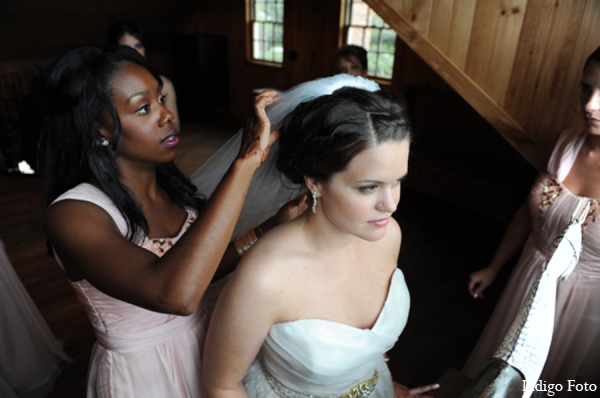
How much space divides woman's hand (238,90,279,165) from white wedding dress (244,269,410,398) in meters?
0.51

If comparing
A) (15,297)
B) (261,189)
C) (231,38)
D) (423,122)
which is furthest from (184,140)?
(261,189)

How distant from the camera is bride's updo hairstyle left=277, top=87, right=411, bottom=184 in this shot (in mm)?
1094

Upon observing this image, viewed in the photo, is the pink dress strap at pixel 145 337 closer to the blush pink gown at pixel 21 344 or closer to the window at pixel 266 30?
the blush pink gown at pixel 21 344

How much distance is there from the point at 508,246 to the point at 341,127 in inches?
62.0

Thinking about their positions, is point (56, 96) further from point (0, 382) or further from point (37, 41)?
point (37, 41)

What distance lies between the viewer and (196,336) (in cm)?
143

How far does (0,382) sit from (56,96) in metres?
1.76

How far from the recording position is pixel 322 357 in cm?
120

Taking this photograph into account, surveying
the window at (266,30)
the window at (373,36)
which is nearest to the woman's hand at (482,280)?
the window at (373,36)

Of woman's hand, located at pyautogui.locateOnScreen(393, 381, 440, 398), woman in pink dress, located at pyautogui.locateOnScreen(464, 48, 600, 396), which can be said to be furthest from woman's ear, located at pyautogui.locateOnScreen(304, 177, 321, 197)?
woman in pink dress, located at pyautogui.locateOnScreen(464, 48, 600, 396)

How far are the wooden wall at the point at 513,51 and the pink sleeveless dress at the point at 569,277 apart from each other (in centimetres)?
14

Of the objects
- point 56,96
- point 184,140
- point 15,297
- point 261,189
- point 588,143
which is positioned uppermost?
point 56,96

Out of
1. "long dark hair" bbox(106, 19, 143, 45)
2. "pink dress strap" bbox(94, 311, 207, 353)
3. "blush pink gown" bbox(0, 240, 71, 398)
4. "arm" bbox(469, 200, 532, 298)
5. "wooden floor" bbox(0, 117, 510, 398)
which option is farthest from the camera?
"long dark hair" bbox(106, 19, 143, 45)

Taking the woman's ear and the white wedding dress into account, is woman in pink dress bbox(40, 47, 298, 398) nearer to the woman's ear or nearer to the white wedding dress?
the woman's ear
